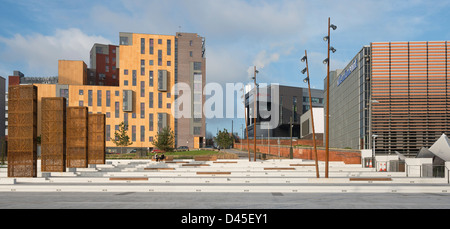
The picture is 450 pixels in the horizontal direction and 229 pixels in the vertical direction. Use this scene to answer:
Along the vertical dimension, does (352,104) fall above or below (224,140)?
above

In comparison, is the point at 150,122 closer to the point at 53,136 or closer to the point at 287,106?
the point at 287,106

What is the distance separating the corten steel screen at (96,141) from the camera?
39.7 meters

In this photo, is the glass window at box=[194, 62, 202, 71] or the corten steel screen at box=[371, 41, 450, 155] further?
the glass window at box=[194, 62, 202, 71]

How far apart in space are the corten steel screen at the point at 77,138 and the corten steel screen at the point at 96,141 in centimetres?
→ 472

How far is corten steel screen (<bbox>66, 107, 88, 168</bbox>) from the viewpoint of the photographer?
3450cm

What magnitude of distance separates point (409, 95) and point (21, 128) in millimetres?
50024

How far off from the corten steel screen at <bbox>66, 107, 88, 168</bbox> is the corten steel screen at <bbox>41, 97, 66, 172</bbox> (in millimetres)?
4819

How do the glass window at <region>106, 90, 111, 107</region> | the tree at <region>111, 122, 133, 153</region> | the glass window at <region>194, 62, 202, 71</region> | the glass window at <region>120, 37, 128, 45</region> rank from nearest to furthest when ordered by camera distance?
the tree at <region>111, 122, 133, 153</region>, the glass window at <region>120, 37, 128, 45</region>, the glass window at <region>106, 90, 111, 107</region>, the glass window at <region>194, 62, 202, 71</region>

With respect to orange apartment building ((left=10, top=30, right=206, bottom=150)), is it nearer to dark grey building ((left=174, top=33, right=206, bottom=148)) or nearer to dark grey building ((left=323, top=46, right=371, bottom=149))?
dark grey building ((left=174, top=33, right=206, bottom=148))

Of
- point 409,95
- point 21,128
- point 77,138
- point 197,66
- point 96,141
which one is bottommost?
point 96,141

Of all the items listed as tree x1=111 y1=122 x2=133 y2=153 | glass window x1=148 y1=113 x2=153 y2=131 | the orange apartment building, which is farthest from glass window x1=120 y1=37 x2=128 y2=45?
tree x1=111 y1=122 x2=133 y2=153

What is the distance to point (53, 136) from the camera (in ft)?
97.2

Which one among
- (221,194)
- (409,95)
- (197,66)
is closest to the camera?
(221,194)

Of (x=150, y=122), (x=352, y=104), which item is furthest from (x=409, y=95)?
(x=150, y=122)
